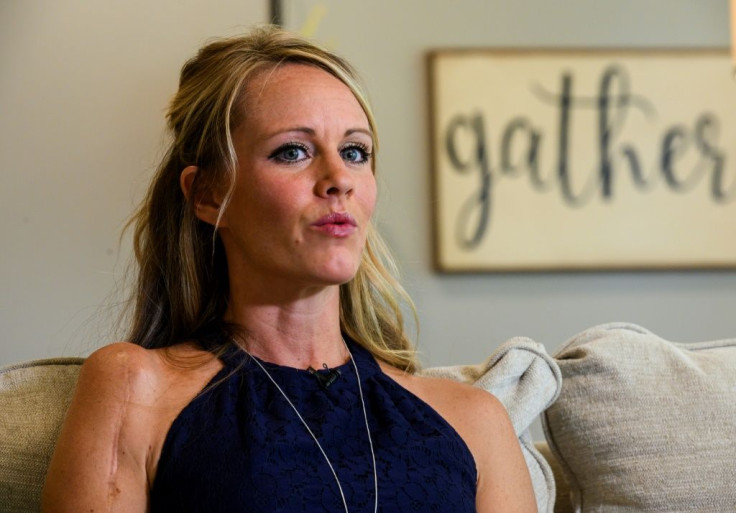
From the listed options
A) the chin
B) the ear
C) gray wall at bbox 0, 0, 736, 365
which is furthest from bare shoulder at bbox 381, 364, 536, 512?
gray wall at bbox 0, 0, 736, 365

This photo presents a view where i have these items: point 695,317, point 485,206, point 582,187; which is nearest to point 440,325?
point 485,206

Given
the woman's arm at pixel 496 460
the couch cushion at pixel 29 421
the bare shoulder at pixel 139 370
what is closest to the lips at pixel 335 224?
the bare shoulder at pixel 139 370

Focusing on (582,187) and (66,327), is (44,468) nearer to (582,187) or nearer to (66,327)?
(66,327)

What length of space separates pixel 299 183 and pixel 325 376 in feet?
0.90

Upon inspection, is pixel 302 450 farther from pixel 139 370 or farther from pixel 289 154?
pixel 289 154

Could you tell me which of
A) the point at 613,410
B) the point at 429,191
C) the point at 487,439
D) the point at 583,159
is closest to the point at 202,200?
the point at 487,439

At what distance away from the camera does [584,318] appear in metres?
2.62

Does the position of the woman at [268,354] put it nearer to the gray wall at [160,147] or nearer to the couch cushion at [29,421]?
the couch cushion at [29,421]

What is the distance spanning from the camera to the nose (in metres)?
1.30

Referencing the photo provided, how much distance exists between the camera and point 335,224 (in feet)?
4.28

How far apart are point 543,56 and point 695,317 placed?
817mm

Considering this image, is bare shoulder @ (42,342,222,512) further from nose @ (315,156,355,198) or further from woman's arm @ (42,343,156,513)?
nose @ (315,156,355,198)

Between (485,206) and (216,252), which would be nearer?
(216,252)

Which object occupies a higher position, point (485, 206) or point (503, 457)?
point (485, 206)
